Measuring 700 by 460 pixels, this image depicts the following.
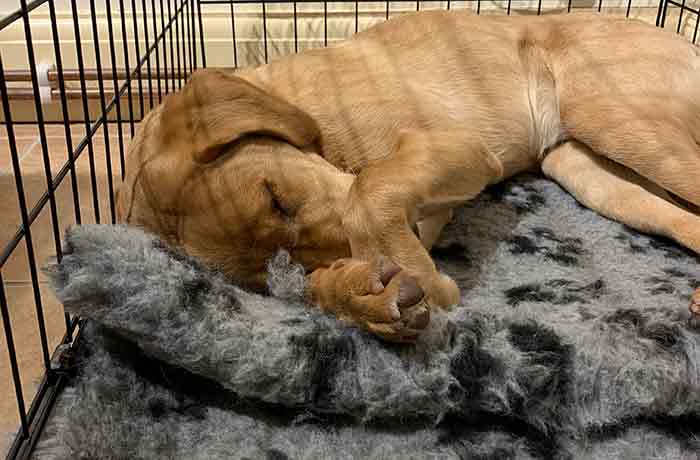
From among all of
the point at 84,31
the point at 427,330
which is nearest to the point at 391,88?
the point at 427,330

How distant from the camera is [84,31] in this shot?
3.07m

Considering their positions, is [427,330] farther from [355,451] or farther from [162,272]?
[162,272]

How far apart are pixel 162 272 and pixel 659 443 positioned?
0.86m

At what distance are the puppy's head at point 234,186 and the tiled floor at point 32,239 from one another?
0.30 meters

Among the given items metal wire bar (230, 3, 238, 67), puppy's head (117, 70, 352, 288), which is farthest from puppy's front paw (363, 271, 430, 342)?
metal wire bar (230, 3, 238, 67)

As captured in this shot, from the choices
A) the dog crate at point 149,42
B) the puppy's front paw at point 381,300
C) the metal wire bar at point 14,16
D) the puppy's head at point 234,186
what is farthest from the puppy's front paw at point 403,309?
the dog crate at point 149,42

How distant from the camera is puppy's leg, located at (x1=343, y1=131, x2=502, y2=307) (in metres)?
1.36

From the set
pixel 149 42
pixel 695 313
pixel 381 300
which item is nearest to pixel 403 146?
pixel 381 300

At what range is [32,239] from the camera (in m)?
2.24

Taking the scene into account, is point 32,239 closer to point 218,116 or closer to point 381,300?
point 218,116

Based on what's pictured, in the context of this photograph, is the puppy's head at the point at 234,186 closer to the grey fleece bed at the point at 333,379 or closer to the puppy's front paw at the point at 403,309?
the grey fleece bed at the point at 333,379

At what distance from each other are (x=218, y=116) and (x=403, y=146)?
414 mm

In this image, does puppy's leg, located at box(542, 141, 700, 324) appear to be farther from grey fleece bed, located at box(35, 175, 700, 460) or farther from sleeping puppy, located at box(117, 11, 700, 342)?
grey fleece bed, located at box(35, 175, 700, 460)

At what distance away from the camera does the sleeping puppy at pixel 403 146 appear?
1.38 m
